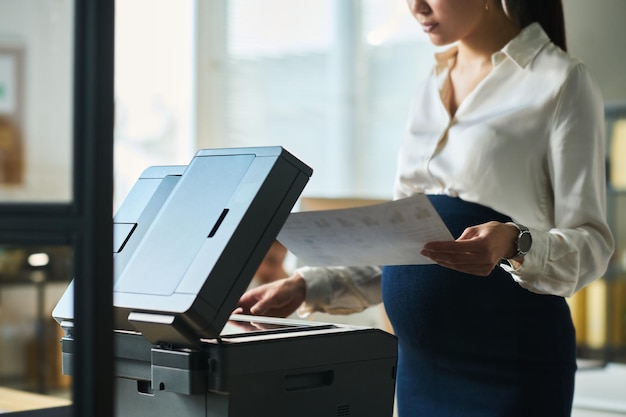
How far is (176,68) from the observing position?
14.2 feet

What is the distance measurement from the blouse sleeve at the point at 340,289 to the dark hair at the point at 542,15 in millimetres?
515

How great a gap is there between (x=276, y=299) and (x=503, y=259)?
0.38 metres

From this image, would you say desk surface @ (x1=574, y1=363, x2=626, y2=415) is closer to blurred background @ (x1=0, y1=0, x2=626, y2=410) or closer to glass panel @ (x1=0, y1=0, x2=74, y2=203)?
blurred background @ (x1=0, y1=0, x2=626, y2=410)

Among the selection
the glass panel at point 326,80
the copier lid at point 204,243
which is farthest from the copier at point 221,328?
the glass panel at point 326,80

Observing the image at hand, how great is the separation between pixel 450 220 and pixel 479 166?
0.10 metres

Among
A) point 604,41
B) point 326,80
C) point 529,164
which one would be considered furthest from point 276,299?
point 326,80

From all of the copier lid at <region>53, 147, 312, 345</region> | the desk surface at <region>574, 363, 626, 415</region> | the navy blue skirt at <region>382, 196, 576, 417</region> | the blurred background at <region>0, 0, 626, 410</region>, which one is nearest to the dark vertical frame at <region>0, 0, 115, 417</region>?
the copier lid at <region>53, 147, 312, 345</region>

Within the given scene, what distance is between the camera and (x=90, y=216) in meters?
0.71

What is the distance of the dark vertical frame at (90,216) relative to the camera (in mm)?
706

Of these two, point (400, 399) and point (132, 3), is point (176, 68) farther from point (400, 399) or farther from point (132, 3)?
point (400, 399)

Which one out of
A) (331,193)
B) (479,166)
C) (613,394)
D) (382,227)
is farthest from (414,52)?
(382,227)

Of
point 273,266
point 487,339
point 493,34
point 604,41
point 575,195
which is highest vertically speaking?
point 604,41

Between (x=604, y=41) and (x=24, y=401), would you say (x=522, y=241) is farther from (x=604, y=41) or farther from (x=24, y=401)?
(x=604, y=41)

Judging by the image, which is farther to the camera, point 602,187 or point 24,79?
point 602,187
